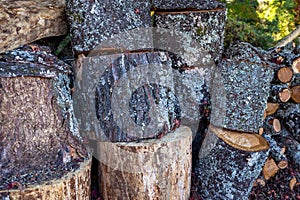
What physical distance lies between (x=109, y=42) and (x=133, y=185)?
991mm

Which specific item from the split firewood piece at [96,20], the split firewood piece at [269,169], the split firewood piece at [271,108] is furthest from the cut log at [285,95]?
the split firewood piece at [96,20]

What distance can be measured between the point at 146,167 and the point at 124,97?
490mm

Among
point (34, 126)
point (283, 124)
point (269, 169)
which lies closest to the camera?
point (34, 126)

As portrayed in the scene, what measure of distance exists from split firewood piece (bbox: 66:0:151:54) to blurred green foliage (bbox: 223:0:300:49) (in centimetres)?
193

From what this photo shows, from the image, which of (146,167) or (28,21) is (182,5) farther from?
(146,167)

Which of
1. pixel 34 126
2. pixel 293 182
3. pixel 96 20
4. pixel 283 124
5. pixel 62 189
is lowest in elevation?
pixel 293 182

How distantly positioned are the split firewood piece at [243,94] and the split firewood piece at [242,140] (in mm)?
51

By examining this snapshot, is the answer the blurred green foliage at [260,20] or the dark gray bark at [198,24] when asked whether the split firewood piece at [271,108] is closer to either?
the dark gray bark at [198,24]

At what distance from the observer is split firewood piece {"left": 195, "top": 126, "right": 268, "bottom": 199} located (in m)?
2.57

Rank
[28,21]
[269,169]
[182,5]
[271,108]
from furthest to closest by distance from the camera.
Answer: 1. [271,108]
2. [269,169]
3. [182,5]
4. [28,21]

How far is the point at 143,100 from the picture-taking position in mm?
2221

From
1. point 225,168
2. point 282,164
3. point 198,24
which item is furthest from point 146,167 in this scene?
point 282,164

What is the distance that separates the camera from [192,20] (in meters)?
2.62

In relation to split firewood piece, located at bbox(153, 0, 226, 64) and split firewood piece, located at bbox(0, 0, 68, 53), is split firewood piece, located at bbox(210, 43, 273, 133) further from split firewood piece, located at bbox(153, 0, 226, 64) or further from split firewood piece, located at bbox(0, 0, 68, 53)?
split firewood piece, located at bbox(0, 0, 68, 53)
